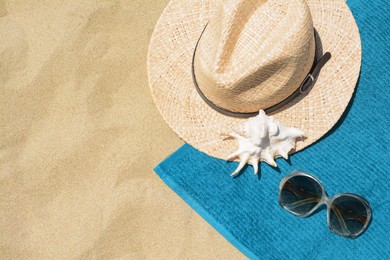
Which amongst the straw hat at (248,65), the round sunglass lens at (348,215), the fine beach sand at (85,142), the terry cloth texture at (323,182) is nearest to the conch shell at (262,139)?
the straw hat at (248,65)

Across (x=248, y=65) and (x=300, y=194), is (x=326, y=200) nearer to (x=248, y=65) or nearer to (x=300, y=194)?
(x=300, y=194)

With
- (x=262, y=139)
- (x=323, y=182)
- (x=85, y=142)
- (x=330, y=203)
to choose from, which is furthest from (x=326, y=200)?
(x=85, y=142)

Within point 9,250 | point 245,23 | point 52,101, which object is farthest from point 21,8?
point 245,23

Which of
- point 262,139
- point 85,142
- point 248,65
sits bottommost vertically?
point 85,142

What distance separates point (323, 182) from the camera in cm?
197

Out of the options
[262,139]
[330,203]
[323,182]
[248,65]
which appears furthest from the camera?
[323,182]

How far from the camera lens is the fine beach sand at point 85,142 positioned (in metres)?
2.19

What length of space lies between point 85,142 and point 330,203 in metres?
1.15

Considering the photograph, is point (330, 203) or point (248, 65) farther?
point (330, 203)

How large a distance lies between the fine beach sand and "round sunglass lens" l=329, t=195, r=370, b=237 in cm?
49

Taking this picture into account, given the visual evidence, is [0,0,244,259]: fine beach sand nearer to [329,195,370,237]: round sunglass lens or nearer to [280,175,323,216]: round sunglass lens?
[280,175,323,216]: round sunglass lens

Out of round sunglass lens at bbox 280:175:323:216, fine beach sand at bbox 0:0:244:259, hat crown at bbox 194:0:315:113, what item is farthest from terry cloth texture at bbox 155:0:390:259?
hat crown at bbox 194:0:315:113

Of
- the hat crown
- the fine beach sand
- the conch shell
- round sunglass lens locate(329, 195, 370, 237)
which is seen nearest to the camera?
the hat crown

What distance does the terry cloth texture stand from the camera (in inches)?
76.2
